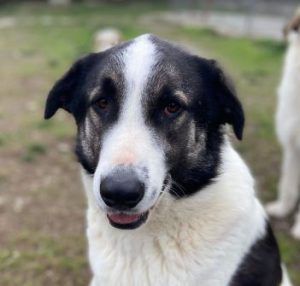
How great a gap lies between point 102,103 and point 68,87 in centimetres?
32

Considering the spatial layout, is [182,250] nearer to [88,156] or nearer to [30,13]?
[88,156]

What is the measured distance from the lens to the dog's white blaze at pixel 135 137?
2113 mm

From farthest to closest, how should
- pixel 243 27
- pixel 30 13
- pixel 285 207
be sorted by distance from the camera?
1. pixel 30 13
2. pixel 243 27
3. pixel 285 207

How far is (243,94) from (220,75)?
5.21 m

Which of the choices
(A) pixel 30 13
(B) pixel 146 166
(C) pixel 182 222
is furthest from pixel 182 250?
(A) pixel 30 13

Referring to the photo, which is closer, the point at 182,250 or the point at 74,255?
the point at 182,250

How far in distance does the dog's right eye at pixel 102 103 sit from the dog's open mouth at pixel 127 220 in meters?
0.47

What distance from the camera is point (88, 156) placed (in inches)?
99.9

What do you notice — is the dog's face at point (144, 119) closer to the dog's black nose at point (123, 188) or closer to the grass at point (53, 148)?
the dog's black nose at point (123, 188)

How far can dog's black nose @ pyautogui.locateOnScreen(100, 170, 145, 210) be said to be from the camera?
6.74 feet

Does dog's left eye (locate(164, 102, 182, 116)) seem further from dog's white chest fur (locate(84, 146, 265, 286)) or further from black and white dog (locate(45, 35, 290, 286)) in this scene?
dog's white chest fur (locate(84, 146, 265, 286))

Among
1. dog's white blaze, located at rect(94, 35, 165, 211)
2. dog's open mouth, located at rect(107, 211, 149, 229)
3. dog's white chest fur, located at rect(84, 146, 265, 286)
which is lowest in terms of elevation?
dog's white chest fur, located at rect(84, 146, 265, 286)

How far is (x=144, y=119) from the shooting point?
7.45ft

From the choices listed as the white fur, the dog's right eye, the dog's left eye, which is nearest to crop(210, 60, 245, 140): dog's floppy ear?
the dog's left eye
